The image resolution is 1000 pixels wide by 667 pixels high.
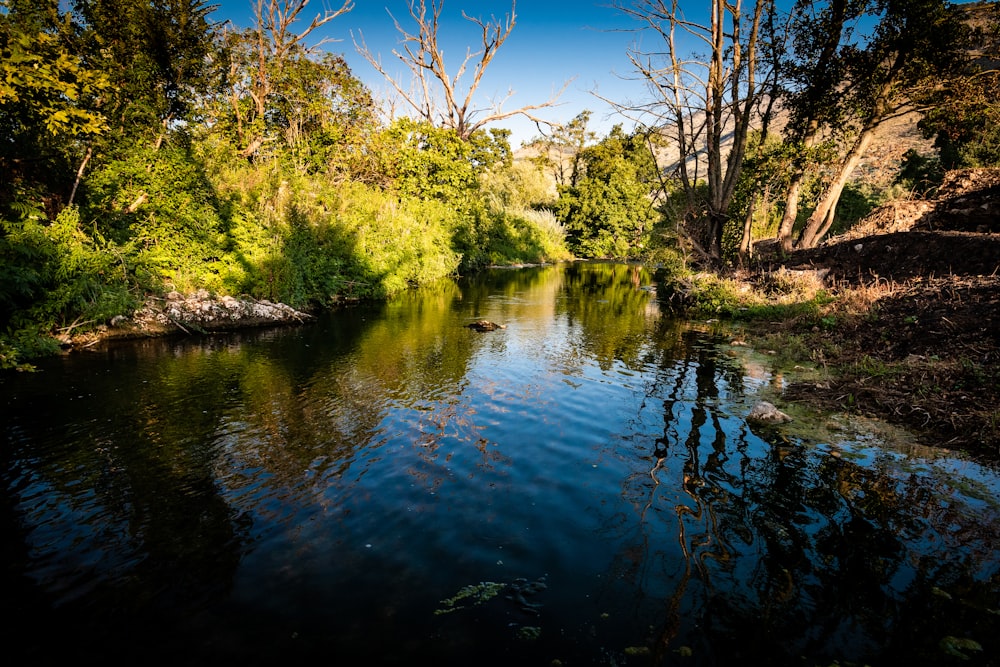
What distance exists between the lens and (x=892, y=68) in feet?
55.2

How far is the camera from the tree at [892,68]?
15438 millimetres

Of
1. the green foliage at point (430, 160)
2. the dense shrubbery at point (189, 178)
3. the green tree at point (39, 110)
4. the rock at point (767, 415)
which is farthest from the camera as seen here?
the green foliage at point (430, 160)

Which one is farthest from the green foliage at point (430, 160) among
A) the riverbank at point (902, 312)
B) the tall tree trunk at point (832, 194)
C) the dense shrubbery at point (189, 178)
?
the tall tree trunk at point (832, 194)

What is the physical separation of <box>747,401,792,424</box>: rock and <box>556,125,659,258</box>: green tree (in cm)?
4831

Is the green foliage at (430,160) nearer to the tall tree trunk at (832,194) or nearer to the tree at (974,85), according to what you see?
the tall tree trunk at (832,194)

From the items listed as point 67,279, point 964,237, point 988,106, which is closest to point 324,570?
point 67,279

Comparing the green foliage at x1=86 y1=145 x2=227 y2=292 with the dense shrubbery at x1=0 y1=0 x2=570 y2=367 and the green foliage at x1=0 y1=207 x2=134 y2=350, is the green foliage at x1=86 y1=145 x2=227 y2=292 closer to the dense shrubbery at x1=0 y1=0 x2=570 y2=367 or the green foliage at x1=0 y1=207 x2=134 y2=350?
the dense shrubbery at x1=0 y1=0 x2=570 y2=367

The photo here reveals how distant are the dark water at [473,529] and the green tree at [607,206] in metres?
48.5

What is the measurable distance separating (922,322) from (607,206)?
156ft

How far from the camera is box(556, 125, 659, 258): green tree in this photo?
182 ft

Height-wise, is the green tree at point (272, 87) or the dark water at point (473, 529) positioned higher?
the green tree at point (272, 87)

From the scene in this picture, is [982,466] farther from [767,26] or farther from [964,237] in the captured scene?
[767,26]

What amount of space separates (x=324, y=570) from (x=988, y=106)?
22.3 meters

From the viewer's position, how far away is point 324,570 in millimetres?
4355
